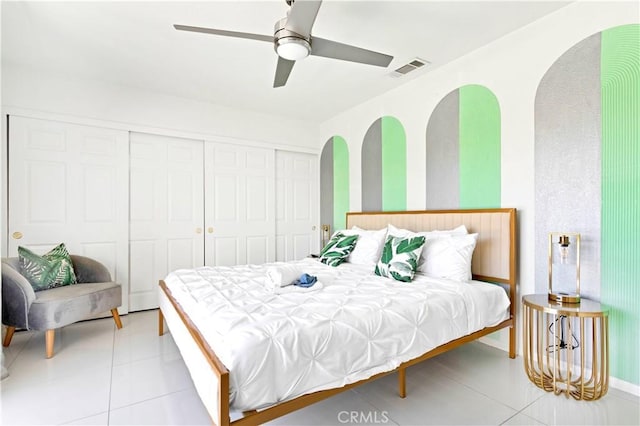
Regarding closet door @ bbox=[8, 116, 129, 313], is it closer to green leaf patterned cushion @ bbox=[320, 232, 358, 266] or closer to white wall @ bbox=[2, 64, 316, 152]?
white wall @ bbox=[2, 64, 316, 152]

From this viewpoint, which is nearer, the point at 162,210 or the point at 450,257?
the point at 450,257

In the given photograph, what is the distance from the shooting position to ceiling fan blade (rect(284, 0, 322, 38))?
1.73 meters

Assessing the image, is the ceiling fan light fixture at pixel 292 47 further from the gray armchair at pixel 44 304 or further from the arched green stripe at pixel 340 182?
the gray armchair at pixel 44 304

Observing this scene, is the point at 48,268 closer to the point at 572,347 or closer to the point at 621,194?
the point at 572,347

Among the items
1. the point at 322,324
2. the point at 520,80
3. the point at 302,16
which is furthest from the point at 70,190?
the point at 520,80

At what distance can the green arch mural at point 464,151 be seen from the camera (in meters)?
2.78

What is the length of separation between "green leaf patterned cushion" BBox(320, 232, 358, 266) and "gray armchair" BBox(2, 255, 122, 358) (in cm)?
219

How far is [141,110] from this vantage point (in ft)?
12.3

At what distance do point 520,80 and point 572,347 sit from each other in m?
2.07

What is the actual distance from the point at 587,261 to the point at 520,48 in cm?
175

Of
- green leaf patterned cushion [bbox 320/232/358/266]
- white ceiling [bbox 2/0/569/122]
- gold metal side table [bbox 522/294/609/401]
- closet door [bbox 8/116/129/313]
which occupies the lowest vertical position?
gold metal side table [bbox 522/294/609/401]

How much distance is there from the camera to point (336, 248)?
341cm

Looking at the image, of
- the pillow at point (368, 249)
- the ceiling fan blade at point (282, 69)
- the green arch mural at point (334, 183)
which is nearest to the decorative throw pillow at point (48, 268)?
the ceiling fan blade at point (282, 69)

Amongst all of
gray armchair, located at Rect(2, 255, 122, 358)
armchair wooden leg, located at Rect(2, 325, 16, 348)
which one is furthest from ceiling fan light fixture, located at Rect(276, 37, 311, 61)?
armchair wooden leg, located at Rect(2, 325, 16, 348)
